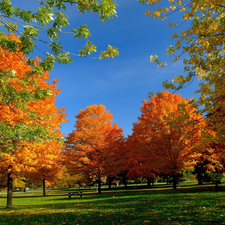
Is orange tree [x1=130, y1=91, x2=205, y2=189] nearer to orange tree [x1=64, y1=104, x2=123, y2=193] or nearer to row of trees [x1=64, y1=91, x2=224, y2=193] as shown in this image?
row of trees [x1=64, y1=91, x2=224, y2=193]

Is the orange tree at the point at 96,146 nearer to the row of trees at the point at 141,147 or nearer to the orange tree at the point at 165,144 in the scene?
the row of trees at the point at 141,147

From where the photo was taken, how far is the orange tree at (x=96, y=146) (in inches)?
936

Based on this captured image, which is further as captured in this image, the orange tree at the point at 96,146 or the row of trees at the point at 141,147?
the orange tree at the point at 96,146

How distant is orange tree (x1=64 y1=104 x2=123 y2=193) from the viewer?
23766mm

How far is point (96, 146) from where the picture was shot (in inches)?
957

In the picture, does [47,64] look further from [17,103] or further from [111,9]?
[111,9]

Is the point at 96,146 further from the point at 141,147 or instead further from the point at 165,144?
the point at 165,144

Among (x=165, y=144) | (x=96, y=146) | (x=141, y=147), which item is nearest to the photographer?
(x=165, y=144)

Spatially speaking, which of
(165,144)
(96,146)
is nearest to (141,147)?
(165,144)

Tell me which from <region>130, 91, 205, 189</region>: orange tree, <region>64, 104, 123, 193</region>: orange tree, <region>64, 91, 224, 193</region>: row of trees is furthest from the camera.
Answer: <region>64, 104, 123, 193</region>: orange tree

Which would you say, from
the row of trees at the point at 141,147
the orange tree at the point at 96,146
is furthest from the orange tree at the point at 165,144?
the orange tree at the point at 96,146

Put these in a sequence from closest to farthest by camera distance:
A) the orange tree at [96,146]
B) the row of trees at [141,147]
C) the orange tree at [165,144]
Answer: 1. the orange tree at [165,144]
2. the row of trees at [141,147]
3. the orange tree at [96,146]

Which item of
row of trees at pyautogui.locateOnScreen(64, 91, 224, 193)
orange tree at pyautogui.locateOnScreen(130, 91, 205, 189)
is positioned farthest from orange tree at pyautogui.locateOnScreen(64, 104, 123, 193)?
orange tree at pyautogui.locateOnScreen(130, 91, 205, 189)

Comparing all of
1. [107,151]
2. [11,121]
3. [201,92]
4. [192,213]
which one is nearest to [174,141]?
[107,151]
